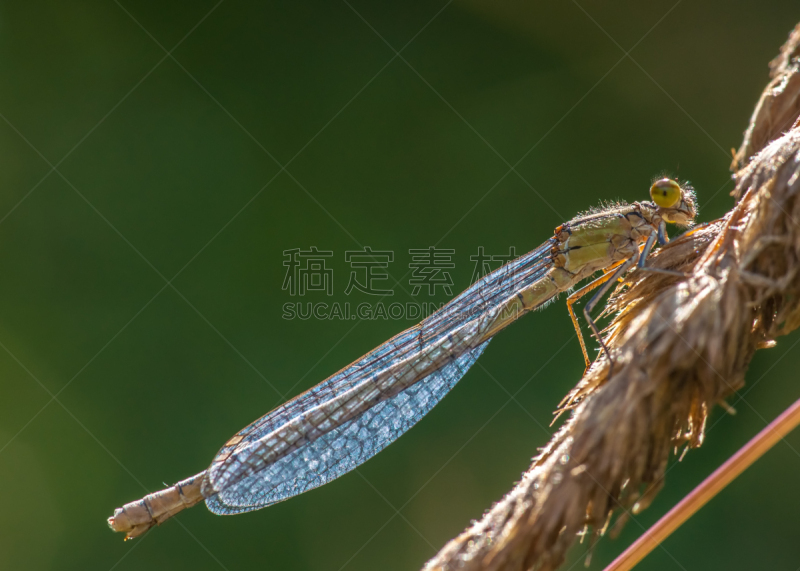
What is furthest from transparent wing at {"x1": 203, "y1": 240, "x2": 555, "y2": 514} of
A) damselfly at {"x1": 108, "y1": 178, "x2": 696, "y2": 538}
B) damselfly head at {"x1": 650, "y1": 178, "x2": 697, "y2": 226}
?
damselfly head at {"x1": 650, "y1": 178, "x2": 697, "y2": 226}

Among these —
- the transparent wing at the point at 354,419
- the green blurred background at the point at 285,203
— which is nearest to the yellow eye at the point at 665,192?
the transparent wing at the point at 354,419

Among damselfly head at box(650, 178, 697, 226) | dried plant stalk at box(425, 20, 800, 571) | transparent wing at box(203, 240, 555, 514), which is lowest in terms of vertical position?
damselfly head at box(650, 178, 697, 226)

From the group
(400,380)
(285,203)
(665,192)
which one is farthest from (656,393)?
(285,203)

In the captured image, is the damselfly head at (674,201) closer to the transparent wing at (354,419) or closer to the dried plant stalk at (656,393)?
the transparent wing at (354,419)

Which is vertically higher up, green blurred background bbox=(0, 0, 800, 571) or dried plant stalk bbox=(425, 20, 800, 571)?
green blurred background bbox=(0, 0, 800, 571)

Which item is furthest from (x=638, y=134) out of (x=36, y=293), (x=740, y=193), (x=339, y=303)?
(x=36, y=293)

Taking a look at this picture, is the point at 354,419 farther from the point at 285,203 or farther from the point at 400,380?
the point at 285,203

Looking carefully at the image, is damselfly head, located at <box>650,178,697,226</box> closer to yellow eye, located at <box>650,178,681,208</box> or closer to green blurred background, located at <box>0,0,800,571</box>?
yellow eye, located at <box>650,178,681,208</box>
